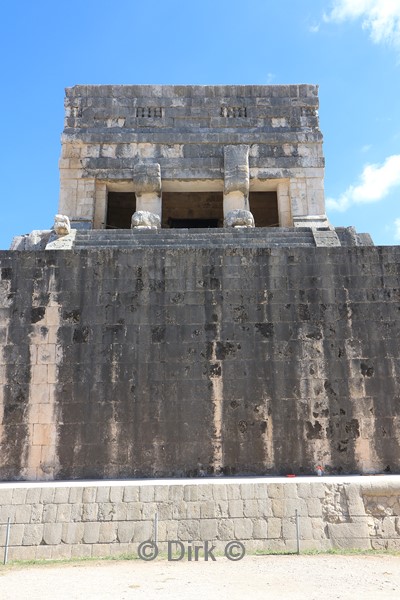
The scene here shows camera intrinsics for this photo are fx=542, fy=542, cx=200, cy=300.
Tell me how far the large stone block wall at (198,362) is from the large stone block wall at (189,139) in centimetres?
516

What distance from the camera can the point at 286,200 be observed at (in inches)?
582

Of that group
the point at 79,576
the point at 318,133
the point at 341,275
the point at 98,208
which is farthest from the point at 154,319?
the point at 318,133

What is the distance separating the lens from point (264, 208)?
58.5 feet

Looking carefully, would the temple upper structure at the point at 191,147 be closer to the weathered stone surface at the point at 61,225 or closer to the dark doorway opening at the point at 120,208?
the dark doorway opening at the point at 120,208

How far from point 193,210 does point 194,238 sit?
7.14 metres

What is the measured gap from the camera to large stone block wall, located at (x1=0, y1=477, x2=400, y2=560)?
714 cm

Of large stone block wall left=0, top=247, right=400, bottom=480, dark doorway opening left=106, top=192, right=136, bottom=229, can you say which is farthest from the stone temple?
dark doorway opening left=106, top=192, right=136, bottom=229

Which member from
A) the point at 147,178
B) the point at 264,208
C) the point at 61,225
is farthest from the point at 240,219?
the point at 264,208

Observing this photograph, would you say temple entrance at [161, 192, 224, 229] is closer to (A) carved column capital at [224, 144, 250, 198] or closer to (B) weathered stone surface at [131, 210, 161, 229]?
(A) carved column capital at [224, 144, 250, 198]

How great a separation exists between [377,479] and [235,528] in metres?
2.16

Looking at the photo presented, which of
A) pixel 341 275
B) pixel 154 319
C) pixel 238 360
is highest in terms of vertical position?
pixel 341 275

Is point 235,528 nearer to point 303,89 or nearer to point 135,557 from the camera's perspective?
point 135,557

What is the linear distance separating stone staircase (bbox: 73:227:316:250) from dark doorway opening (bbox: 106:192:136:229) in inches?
187

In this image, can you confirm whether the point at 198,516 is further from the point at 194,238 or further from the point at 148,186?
the point at 148,186
